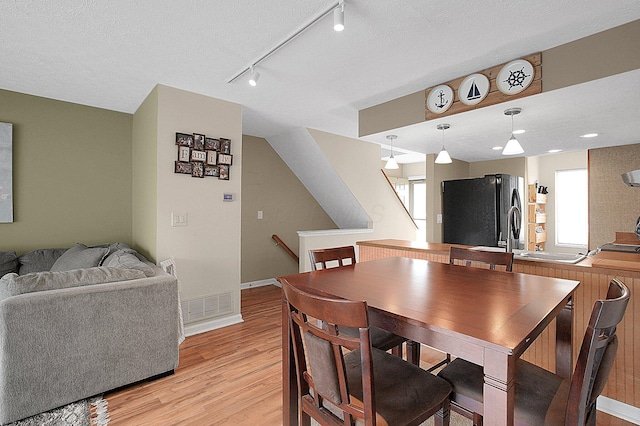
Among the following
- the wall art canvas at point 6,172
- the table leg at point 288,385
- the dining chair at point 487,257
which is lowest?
the table leg at point 288,385

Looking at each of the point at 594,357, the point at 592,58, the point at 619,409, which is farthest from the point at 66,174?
the point at 619,409

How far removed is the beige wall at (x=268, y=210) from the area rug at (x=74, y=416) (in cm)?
281

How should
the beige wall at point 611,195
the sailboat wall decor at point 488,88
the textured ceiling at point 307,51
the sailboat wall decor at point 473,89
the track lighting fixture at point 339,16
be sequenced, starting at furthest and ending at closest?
the beige wall at point 611,195 < the sailboat wall decor at point 473,89 < the sailboat wall decor at point 488,88 < the textured ceiling at point 307,51 < the track lighting fixture at point 339,16

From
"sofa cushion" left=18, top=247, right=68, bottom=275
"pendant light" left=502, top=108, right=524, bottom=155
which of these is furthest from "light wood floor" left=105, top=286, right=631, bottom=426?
"pendant light" left=502, top=108, right=524, bottom=155

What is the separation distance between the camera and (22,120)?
3.04 m

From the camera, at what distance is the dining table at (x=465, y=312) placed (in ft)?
2.84

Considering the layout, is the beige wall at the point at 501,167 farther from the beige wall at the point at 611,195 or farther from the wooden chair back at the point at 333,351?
the wooden chair back at the point at 333,351

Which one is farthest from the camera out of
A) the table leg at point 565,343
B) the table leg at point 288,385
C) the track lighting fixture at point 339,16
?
the track lighting fixture at point 339,16

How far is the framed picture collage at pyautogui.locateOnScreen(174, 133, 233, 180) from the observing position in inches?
115

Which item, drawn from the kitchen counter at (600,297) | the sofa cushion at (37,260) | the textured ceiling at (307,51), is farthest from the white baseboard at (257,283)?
the kitchen counter at (600,297)

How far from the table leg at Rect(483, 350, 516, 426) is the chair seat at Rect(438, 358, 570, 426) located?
9.9 inches

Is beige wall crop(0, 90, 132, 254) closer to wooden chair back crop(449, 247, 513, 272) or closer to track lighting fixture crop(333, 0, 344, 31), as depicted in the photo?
track lighting fixture crop(333, 0, 344, 31)

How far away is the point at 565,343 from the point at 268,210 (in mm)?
4142

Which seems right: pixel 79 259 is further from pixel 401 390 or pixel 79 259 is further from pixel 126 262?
pixel 401 390
